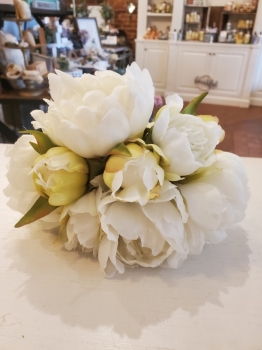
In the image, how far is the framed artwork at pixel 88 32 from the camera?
10.5ft

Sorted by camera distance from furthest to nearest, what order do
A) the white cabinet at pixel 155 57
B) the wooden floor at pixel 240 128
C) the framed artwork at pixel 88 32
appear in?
the white cabinet at pixel 155 57 < the framed artwork at pixel 88 32 < the wooden floor at pixel 240 128

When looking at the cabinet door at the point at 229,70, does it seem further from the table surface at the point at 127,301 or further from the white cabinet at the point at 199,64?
the table surface at the point at 127,301

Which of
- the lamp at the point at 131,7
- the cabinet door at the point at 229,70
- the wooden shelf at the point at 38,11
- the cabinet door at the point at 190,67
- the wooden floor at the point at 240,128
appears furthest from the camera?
the lamp at the point at 131,7

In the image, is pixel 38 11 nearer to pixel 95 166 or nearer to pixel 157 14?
pixel 157 14

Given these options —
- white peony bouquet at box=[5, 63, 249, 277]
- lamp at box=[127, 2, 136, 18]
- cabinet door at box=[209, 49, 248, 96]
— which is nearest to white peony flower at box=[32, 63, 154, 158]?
Result: white peony bouquet at box=[5, 63, 249, 277]

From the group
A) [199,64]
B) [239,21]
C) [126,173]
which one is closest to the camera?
[126,173]

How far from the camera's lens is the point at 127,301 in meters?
0.35

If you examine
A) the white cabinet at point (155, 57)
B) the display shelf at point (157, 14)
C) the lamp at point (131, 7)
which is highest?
the lamp at point (131, 7)

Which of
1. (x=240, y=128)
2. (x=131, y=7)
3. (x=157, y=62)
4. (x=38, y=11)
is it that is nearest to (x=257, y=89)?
(x=240, y=128)

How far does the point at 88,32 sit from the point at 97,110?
3.36 metres

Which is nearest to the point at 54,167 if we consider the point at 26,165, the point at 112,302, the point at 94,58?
the point at 26,165

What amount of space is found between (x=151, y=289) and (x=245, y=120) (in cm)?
310

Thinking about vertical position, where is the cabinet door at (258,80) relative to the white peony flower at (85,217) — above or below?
below

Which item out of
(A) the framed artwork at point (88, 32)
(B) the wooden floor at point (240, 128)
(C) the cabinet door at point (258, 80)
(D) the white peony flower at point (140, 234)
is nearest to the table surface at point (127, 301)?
(D) the white peony flower at point (140, 234)
